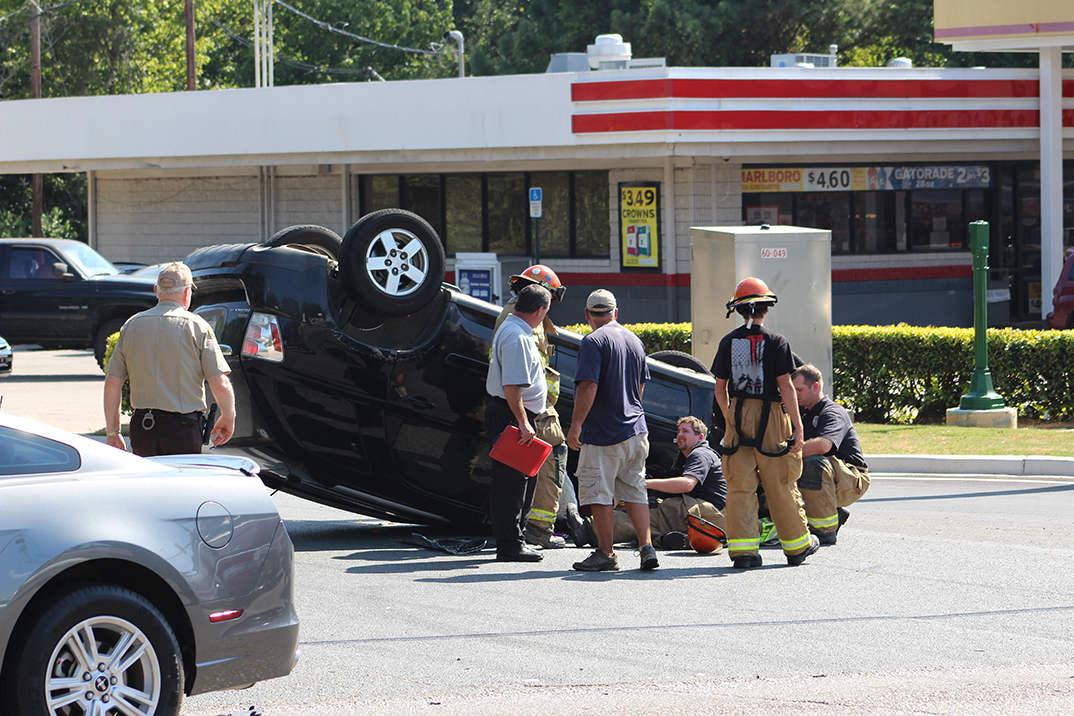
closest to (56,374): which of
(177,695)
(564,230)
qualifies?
(564,230)

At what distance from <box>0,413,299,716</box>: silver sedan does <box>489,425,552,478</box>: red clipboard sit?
9.40 ft

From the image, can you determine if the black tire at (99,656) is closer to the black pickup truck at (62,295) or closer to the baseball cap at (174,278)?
the baseball cap at (174,278)

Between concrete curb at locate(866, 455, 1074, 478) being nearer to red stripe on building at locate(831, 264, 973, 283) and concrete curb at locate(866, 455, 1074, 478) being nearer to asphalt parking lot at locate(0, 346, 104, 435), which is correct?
asphalt parking lot at locate(0, 346, 104, 435)

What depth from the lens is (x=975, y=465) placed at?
11508 millimetres

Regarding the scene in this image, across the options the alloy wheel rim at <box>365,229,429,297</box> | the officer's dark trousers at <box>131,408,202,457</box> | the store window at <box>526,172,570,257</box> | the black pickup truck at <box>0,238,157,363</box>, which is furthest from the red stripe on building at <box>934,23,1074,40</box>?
the officer's dark trousers at <box>131,408,202,457</box>

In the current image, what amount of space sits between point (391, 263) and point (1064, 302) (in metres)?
13.0

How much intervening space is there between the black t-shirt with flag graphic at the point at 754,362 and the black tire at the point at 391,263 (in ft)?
6.05

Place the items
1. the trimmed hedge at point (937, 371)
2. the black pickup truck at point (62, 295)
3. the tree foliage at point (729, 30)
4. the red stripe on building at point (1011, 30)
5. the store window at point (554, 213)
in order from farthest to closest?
the tree foliage at point (729, 30)
the store window at point (554, 213)
the red stripe on building at point (1011, 30)
the black pickup truck at point (62, 295)
the trimmed hedge at point (937, 371)

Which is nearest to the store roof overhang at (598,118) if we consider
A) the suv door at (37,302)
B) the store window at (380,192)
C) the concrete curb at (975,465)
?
the store window at (380,192)

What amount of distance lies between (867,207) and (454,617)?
61.3ft

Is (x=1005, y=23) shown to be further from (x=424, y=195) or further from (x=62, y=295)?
(x=62, y=295)

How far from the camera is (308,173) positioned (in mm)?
26078

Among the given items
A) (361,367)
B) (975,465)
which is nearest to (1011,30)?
(975,465)

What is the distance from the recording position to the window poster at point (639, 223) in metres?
22.6
